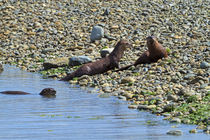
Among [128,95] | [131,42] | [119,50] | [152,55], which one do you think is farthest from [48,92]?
[131,42]

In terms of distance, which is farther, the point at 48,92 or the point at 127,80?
the point at 127,80

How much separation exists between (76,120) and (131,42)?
1060 cm

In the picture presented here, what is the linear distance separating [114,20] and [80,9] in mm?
2703

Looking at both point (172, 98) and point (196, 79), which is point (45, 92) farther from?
point (196, 79)

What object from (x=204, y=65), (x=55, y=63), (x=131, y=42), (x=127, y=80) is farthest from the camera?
(x=131, y=42)

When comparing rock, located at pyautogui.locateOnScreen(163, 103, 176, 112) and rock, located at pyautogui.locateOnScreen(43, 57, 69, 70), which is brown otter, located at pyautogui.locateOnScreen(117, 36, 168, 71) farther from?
rock, located at pyautogui.locateOnScreen(163, 103, 176, 112)

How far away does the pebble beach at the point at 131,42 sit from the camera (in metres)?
10.6

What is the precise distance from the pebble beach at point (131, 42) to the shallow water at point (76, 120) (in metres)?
0.38

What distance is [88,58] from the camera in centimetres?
1681

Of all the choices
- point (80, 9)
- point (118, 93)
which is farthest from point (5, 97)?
point (80, 9)

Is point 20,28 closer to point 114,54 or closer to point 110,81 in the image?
point 114,54

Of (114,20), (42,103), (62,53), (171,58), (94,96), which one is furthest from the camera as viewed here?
(114,20)

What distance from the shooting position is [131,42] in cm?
1930

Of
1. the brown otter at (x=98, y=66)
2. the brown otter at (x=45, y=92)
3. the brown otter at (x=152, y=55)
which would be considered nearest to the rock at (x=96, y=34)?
the brown otter at (x=98, y=66)
